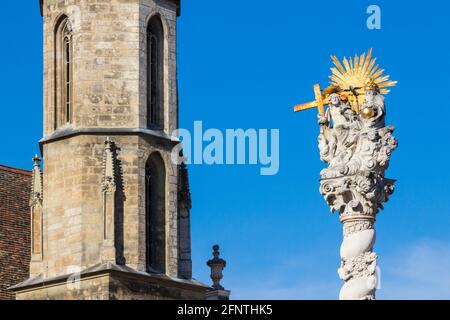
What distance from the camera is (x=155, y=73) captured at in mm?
55906

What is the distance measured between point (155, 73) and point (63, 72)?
A: 2.37 m

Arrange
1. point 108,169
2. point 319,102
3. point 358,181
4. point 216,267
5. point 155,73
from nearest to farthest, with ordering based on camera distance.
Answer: point 358,181 < point 319,102 < point 108,169 < point 155,73 < point 216,267

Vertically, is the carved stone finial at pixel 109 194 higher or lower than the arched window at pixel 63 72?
lower

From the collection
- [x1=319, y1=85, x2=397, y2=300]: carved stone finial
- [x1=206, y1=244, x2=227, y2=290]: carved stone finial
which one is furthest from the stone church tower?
[x1=319, y1=85, x2=397, y2=300]: carved stone finial

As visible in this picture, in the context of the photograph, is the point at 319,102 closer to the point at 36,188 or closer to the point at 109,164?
the point at 109,164

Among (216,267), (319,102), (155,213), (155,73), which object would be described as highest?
(155,73)

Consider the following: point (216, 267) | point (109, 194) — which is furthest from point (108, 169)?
point (216, 267)

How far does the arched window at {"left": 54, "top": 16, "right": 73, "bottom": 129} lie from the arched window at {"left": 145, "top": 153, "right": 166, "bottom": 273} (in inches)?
98.1

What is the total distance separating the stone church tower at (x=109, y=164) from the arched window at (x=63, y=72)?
0.08 feet

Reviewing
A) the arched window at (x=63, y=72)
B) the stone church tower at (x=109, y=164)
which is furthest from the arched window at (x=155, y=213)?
the arched window at (x=63, y=72)

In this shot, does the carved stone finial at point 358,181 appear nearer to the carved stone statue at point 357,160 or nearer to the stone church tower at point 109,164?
the carved stone statue at point 357,160

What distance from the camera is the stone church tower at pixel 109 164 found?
176 feet
